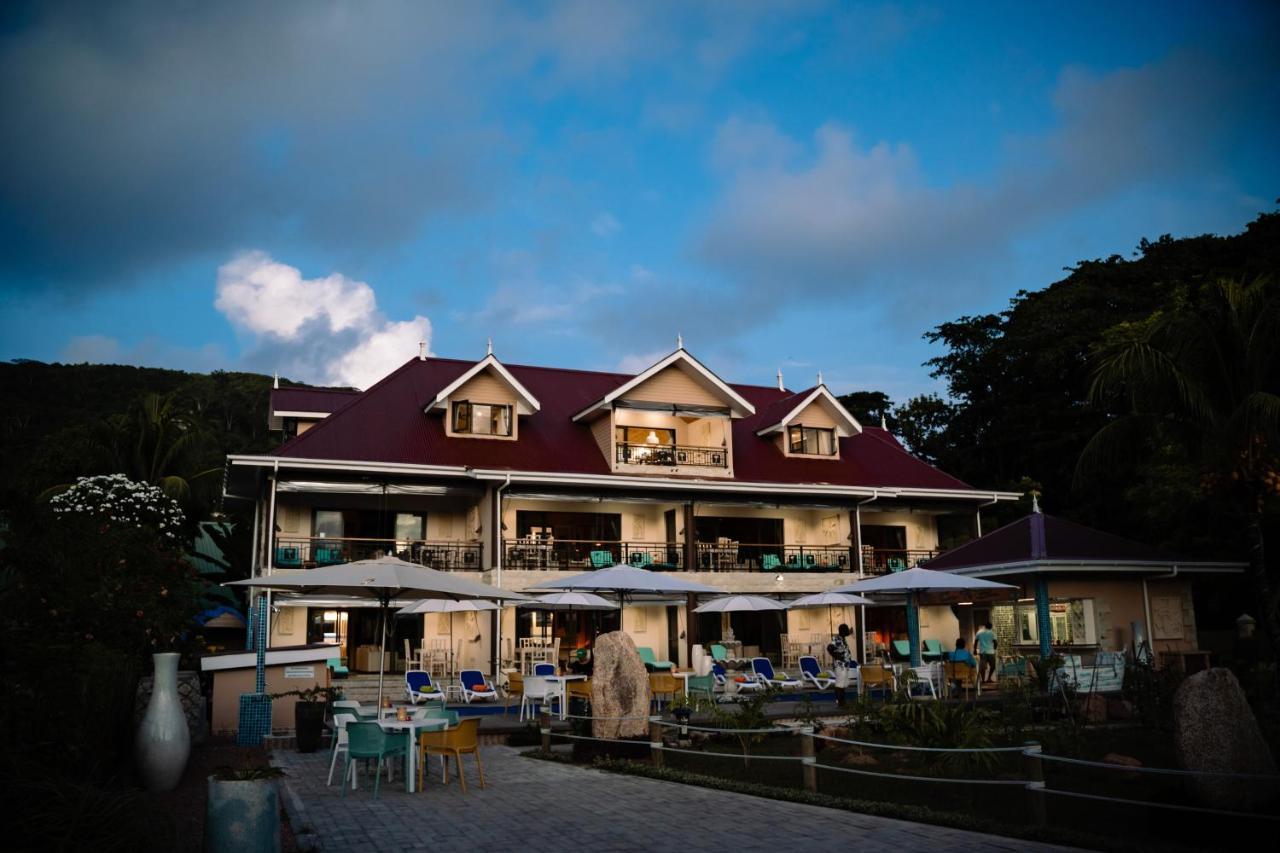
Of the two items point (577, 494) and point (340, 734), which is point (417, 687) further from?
point (577, 494)

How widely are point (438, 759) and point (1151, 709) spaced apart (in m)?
10.6

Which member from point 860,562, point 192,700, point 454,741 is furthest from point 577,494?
point 454,741

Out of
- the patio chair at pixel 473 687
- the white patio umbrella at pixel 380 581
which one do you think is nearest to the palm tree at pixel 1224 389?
the white patio umbrella at pixel 380 581

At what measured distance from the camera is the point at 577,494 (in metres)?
26.7

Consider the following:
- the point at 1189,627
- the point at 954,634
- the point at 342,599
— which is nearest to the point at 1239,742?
the point at 1189,627

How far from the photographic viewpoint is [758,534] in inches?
1204

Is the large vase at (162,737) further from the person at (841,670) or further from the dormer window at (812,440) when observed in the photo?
the dormer window at (812,440)

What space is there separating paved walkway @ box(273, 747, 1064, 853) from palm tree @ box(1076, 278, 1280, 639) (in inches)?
499

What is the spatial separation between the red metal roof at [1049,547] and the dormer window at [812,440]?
9.12 m

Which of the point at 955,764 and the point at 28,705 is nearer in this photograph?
the point at 28,705

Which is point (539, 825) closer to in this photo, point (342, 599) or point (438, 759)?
point (438, 759)

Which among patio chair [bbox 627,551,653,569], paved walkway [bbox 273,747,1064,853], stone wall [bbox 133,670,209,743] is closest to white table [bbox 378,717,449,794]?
paved walkway [bbox 273,747,1064,853]

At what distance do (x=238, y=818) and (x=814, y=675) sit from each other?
58.6 feet

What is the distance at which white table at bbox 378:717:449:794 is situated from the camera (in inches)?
417
